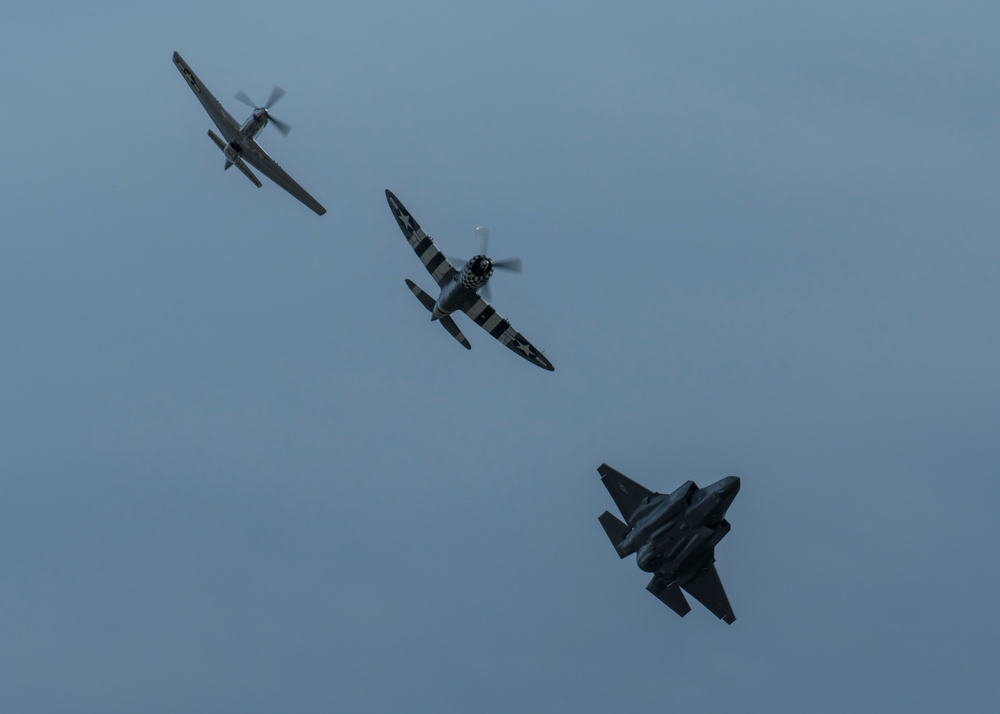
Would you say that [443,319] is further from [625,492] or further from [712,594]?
[712,594]

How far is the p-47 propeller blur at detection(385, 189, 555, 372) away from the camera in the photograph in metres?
80.8

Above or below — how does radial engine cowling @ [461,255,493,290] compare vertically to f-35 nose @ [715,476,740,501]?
above

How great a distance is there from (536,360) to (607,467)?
1261 centimetres

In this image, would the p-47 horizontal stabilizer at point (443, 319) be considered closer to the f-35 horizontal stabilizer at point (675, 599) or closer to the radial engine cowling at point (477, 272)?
Answer: the radial engine cowling at point (477, 272)

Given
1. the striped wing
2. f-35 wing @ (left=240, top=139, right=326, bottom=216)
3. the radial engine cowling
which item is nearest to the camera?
the radial engine cowling

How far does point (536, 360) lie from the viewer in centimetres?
9344

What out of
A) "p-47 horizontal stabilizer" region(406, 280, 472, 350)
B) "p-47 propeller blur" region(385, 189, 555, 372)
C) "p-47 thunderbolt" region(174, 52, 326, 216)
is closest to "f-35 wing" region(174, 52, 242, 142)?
"p-47 thunderbolt" region(174, 52, 326, 216)

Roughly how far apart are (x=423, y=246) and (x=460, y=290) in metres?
5.98

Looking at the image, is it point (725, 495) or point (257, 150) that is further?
point (257, 150)

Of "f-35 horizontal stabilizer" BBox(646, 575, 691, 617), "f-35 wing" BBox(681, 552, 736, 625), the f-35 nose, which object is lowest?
"f-35 horizontal stabilizer" BBox(646, 575, 691, 617)

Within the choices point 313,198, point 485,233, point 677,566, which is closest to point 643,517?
point 677,566

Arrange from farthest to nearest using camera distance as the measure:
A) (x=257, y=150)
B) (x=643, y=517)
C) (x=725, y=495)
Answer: (x=257, y=150)
(x=643, y=517)
(x=725, y=495)

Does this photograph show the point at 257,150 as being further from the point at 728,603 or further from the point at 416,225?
the point at 728,603

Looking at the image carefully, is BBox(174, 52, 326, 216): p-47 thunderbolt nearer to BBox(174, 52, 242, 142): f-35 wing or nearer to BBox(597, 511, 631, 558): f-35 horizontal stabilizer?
BBox(174, 52, 242, 142): f-35 wing
